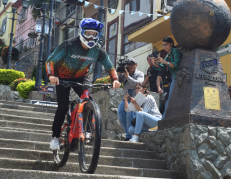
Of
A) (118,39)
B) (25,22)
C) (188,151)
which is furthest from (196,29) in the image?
(25,22)

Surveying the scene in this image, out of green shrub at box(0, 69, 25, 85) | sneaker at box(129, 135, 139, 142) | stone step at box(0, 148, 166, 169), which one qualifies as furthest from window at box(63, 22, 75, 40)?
stone step at box(0, 148, 166, 169)

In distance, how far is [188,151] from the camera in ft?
16.7

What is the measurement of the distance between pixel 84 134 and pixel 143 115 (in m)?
2.55

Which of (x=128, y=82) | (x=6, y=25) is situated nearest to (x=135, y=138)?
(x=128, y=82)

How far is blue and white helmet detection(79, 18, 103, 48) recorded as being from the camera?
4.54 meters

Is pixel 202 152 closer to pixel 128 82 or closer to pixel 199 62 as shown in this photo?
pixel 199 62

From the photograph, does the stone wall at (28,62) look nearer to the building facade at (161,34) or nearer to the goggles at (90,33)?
the building facade at (161,34)

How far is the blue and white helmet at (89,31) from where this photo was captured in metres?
4.54

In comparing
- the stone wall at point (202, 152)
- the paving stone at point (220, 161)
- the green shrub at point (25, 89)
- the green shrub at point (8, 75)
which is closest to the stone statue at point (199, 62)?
the stone wall at point (202, 152)

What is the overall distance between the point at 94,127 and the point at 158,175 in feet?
5.45

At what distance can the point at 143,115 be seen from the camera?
6793 millimetres

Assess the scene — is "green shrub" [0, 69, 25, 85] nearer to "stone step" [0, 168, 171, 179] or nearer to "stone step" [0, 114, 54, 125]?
"stone step" [0, 114, 54, 125]

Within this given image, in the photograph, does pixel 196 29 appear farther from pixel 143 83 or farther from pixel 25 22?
pixel 25 22

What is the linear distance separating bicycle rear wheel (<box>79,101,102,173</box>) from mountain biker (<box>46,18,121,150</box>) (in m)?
0.56
